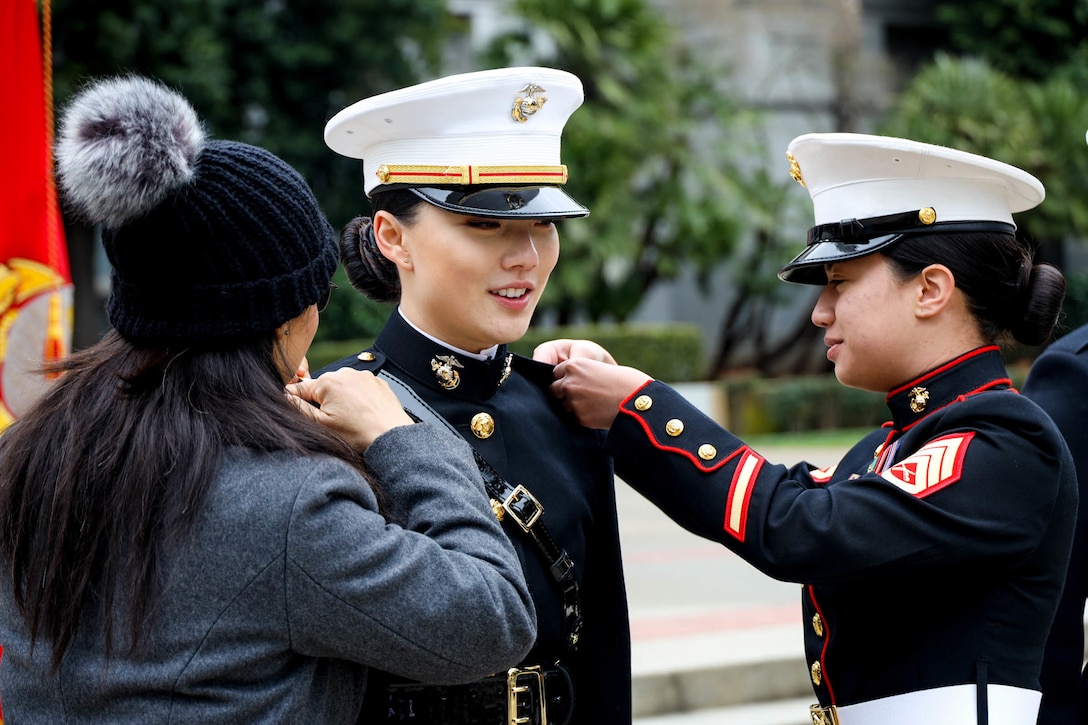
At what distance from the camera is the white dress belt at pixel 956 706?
1.91 meters

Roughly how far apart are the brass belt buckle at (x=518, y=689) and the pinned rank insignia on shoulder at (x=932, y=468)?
25.3 inches

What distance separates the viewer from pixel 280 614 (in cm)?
144

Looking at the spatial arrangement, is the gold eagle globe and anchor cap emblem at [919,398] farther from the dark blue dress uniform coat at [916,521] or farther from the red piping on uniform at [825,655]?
the red piping on uniform at [825,655]

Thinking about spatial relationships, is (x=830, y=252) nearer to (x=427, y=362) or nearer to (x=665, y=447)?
(x=665, y=447)

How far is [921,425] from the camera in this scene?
2016 millimetres

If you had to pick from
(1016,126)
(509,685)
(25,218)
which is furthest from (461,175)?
(1016,126)

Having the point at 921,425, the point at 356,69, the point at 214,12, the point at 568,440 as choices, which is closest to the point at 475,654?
the point at 568,440

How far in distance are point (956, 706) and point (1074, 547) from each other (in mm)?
777

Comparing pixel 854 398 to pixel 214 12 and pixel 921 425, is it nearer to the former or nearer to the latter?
pixel 214 12

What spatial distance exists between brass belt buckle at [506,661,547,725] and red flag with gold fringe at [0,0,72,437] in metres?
1.86

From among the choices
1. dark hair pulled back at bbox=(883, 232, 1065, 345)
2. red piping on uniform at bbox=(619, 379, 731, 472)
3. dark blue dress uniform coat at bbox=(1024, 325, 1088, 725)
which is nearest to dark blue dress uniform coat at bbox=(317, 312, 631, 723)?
red piping on uniform at bbox=(619, 379, 731, 472)

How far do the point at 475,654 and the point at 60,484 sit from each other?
1.81ft

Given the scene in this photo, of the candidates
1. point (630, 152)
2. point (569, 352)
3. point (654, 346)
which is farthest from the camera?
point (630, 152)

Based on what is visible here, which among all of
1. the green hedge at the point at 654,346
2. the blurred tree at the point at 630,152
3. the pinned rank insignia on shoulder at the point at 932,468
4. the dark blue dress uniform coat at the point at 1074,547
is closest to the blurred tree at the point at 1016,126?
the blurred tree at the point at 630,152
